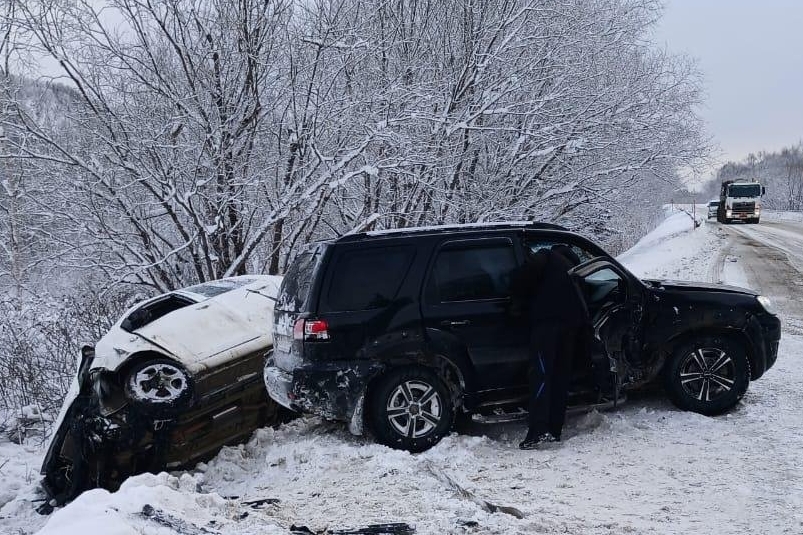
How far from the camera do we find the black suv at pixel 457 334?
496cm

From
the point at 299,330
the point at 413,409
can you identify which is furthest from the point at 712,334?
the point at 299,330

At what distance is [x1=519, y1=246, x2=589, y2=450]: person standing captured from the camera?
16.1 ft

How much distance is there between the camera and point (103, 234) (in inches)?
376

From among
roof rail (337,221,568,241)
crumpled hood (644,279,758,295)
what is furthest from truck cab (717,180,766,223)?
roof rail (337,221,568,241)

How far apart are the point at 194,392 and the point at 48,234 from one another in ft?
19.5

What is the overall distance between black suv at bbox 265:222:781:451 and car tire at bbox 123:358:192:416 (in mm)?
729

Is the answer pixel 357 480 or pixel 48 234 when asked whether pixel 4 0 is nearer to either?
pixel 48 234

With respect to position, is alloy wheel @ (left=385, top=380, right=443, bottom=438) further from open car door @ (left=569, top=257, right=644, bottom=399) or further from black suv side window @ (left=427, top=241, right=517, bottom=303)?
open car door @ (left=569, top=257, right=644, bottom=399)

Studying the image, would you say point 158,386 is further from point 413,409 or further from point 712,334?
point 712,334

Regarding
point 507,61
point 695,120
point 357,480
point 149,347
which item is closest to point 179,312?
point 149,347

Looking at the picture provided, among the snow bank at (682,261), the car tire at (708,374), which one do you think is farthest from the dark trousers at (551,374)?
the snow bank at (682,261)

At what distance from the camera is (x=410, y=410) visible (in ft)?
16.4

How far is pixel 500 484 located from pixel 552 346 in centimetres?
123

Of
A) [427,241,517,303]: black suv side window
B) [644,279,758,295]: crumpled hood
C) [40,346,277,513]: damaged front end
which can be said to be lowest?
[40,346,277,513]: damaged front end
